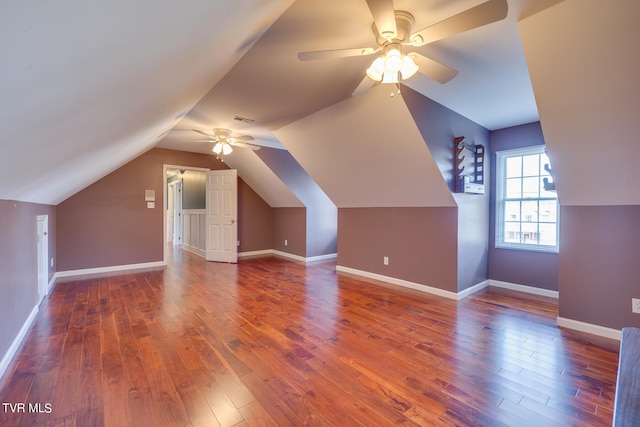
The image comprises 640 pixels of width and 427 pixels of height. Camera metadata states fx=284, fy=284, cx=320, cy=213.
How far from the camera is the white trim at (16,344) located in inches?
80.7

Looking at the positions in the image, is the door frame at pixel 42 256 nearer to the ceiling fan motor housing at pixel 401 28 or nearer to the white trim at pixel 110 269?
the white trim at pixel 110 269

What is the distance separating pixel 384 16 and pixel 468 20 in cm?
41

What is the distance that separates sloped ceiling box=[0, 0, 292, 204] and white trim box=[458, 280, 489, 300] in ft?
12.3

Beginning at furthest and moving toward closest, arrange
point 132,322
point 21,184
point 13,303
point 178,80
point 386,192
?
point 386,192 → point 132,322 → point 13,303 → point 21,184 → point 178,80

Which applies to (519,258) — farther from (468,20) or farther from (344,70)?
(468,20)

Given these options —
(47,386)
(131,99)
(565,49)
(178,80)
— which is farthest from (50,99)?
(565,49)

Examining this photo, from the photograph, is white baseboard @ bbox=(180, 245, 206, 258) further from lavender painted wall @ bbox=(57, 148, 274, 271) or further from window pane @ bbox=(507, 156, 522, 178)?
window pane @ bbox=(507, 156, 522, 178)

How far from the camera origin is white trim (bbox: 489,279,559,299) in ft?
12.4

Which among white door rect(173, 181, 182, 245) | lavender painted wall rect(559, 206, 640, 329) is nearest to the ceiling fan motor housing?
lavender painted wall rect(559, 206, 640, 329)

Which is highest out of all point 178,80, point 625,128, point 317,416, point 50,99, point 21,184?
point 178,80

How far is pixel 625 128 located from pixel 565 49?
0.82 m

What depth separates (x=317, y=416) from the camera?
164 centimetres

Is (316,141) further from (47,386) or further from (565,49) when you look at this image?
(47,386)

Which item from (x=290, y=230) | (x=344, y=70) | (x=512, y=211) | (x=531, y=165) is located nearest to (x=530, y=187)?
(x=531, y=165)
